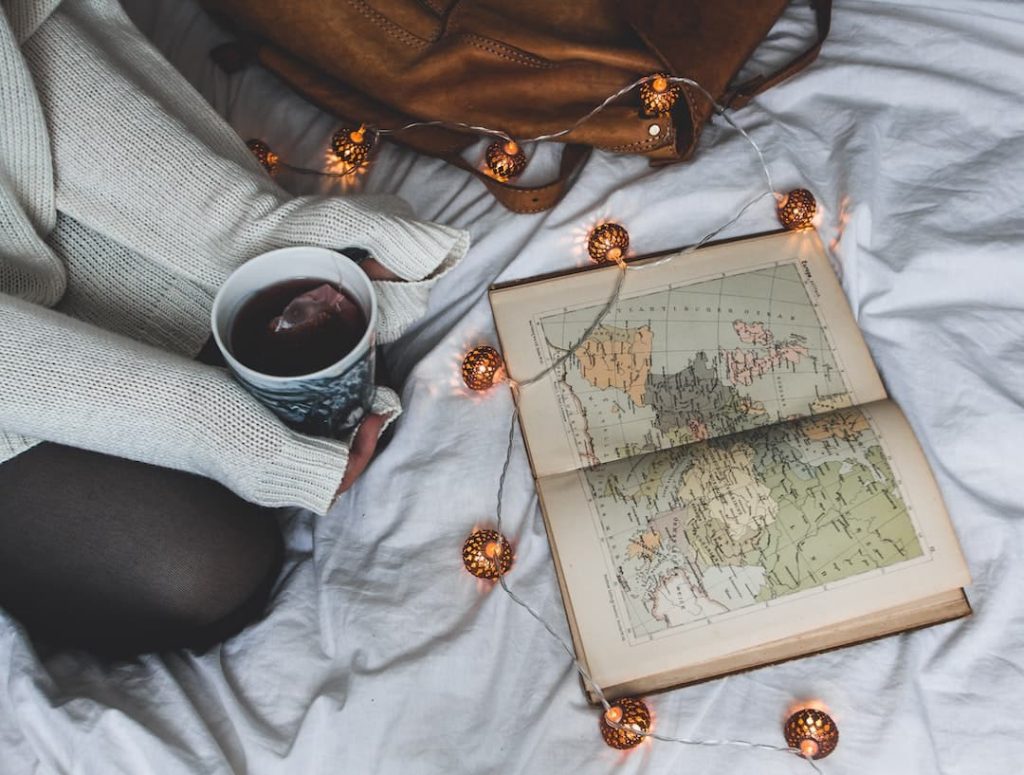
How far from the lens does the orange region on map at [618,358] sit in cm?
75

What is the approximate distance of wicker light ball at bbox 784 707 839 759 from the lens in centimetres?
61

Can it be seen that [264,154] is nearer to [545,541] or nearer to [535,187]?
[535,187]

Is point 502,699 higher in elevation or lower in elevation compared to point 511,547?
lower

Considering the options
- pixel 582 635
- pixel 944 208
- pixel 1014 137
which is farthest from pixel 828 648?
pixel 1014 137

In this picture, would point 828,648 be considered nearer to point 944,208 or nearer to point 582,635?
point 582,635

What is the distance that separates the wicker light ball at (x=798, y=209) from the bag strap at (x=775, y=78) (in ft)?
0.42

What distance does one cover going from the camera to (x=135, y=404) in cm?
59

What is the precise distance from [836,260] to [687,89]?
21 cm

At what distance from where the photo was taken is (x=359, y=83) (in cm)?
87

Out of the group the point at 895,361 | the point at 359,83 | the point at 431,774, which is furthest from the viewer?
the point at 359,83

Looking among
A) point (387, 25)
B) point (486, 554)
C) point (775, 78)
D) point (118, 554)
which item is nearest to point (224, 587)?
point (118, 554)

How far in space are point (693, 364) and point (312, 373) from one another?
13.5 inches

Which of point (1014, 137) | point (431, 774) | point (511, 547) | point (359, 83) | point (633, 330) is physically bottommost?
point (431, 774)

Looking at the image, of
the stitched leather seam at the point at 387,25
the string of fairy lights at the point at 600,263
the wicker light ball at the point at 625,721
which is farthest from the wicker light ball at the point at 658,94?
the wicker light ball at the point at 625,721
